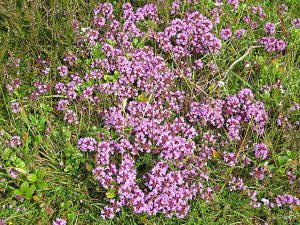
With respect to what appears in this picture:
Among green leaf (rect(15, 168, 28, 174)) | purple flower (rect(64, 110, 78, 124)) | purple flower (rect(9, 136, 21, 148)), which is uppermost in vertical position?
purple flower (rect(64, 110, 78, 124))

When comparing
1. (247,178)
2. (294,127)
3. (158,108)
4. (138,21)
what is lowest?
(247,178)

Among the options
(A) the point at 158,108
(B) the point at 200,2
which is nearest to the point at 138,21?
(B) the point at 200,2

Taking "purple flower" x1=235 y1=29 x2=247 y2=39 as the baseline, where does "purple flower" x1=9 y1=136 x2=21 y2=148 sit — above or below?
below

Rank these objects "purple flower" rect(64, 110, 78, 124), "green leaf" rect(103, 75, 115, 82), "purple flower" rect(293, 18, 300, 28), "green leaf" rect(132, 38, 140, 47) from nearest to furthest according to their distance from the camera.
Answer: "purple flower" rect(64, 110, 78, 124) < "green leaf" rect(103, 75, 115, 82) < "green leaf" rect(132, 38, 140, 47) < "purple flower" rect(293, 18, 300, 28)

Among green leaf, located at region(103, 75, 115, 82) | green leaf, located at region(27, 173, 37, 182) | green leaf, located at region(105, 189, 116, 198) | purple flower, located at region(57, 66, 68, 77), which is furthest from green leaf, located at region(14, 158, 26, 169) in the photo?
green leaf, located at region(103, 75, 115, 82)

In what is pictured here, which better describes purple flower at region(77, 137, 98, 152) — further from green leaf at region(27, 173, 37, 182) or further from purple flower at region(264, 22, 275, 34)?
purple flower at region(264, 22, 275, 34)

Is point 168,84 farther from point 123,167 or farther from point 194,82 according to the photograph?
point 123,167

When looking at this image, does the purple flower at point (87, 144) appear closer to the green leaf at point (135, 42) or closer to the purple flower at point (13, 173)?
the purple flower at point (13, 173)

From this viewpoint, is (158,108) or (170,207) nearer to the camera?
(170,207)
